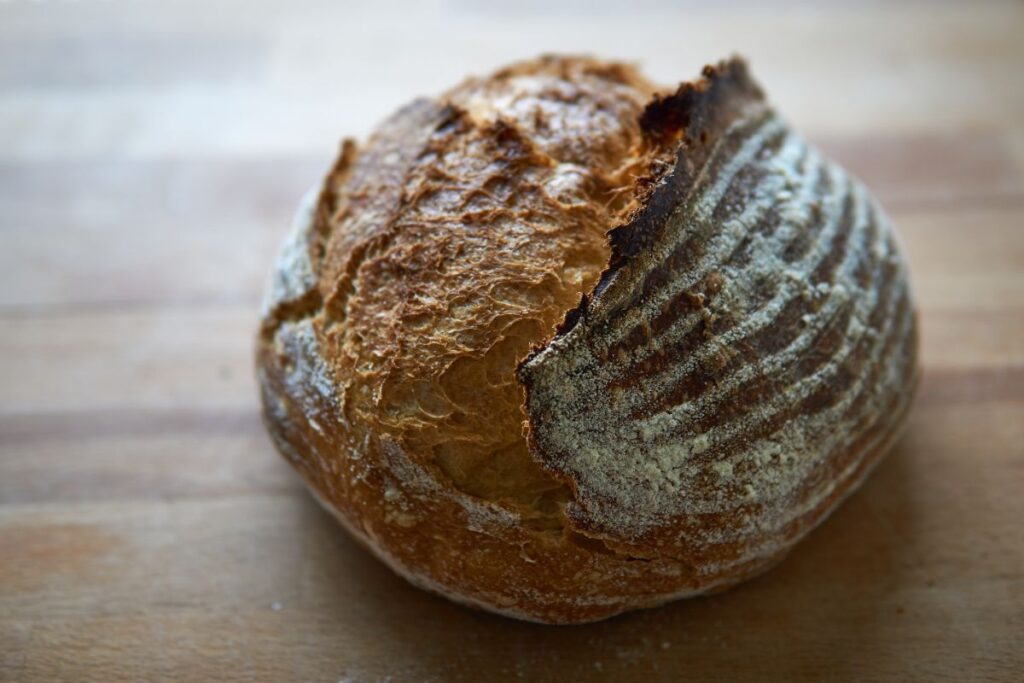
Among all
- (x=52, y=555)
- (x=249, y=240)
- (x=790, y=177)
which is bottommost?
(x=52, y=555)

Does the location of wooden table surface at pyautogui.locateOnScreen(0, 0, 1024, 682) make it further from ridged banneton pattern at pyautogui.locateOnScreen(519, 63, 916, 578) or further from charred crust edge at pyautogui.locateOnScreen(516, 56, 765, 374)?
charred crust edge at pyautogui.locateOnScreen(516, 56, 765, 374)

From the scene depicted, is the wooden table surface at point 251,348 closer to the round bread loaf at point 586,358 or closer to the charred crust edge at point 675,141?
the round bread loaf at point 586,358

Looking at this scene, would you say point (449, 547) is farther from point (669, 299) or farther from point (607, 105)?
point (607, 105)

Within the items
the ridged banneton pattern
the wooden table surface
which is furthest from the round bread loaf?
the wooden table surface

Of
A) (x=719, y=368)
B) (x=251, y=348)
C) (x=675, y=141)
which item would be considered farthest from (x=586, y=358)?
(x=251, y=348)

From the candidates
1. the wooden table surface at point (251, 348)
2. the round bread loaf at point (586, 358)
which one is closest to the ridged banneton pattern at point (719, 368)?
the round bread loaf at point (586, 358)

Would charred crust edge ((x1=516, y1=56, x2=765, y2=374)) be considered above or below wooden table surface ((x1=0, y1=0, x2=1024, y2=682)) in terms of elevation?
above

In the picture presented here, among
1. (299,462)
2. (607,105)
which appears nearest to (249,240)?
(299,462)

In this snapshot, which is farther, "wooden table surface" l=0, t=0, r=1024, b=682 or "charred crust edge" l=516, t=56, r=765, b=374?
"wooden table surface" l=0, t=0, r=1024, b=682
